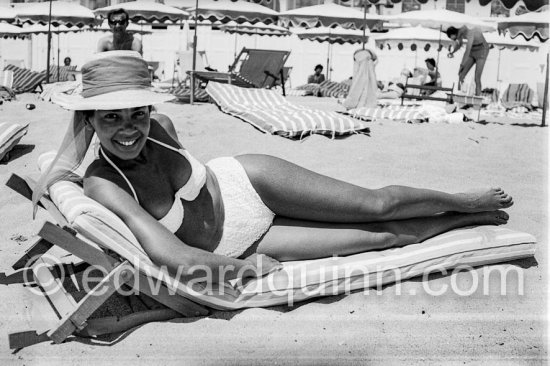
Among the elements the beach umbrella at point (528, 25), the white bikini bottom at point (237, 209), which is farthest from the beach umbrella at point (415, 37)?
→ the white bikini bottom at point (237, 209)

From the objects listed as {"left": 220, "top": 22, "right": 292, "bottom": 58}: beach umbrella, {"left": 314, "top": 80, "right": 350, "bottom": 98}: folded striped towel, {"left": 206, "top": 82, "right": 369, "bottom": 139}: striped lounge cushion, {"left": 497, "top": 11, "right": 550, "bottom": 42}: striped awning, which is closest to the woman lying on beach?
{"left": 206, "top": 82, "right": 369, "bottom": 139}: striped lounge cushion

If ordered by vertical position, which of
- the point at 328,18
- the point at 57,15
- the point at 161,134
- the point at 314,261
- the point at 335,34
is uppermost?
the point at 328,18

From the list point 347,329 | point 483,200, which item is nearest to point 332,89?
point 483,200

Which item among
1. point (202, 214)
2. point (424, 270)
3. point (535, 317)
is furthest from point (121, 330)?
point (535, 317)

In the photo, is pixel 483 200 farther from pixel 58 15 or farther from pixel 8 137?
pixel 58 15

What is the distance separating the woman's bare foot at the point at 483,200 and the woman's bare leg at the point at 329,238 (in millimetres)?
282

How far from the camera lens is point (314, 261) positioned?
2963mm

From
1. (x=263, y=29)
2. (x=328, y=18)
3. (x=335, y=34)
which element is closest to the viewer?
(x=328, y=18)

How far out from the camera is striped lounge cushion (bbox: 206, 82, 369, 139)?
22.6ft

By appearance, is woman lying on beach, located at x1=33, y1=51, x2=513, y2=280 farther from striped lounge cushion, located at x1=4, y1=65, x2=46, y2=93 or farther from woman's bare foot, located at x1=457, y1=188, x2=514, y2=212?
striped lounge cushion, located at x1=4, y1=65, x2=46, y2=93

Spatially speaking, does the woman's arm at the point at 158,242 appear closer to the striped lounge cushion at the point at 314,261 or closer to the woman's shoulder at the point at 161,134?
the striped lounge cushion at the point at 314,261

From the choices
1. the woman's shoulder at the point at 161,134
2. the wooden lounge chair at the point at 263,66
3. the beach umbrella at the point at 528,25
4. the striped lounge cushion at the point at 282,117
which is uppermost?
the beach umbrella at the point at 528,25

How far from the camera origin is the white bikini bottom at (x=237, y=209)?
112 inches

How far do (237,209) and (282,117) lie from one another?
4.42m
